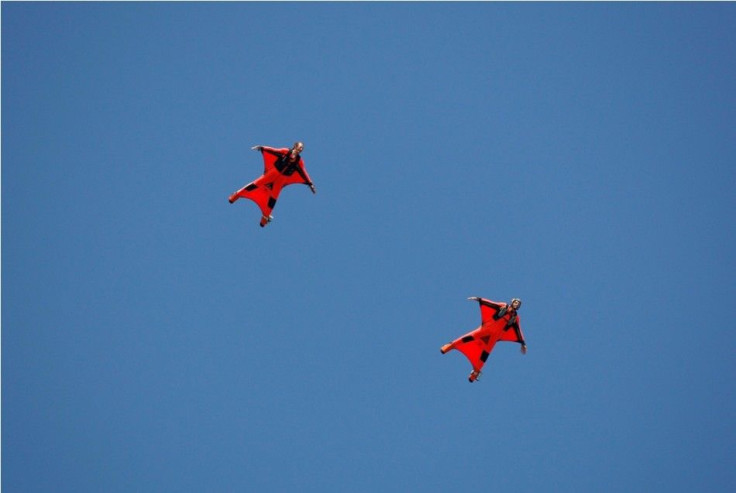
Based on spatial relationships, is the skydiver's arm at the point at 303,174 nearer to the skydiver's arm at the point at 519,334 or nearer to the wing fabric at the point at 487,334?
the wing fabric at the point at 487,334

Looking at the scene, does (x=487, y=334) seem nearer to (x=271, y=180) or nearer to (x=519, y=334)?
(x=519, y=334)

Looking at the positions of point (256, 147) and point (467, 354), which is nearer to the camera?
point (256, 147)

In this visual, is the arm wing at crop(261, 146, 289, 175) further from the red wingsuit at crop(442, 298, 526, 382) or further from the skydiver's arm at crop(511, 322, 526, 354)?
the skydiver's arm at crop(511, 322, 526, 354)

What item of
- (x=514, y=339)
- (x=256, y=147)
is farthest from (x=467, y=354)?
(x=256, y=147)

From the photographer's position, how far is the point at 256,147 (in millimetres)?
53906

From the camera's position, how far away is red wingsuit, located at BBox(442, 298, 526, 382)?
5760cm

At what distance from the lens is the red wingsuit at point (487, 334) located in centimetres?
5760

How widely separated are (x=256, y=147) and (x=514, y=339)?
84.7 feet

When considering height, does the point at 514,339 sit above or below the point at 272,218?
below

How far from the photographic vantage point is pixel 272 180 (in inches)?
2306

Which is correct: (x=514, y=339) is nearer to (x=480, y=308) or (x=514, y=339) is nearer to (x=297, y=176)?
(x=480, y=308)

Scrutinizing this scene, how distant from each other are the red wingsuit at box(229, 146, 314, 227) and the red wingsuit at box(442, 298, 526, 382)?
1737 centimetres

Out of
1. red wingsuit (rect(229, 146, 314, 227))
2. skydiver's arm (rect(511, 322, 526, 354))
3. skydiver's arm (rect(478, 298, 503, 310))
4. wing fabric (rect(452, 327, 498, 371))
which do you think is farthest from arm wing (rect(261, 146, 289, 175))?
skydiver's arm (rect(511, 322, 526, 354))

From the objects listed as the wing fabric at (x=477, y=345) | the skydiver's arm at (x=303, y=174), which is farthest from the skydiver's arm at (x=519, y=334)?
the skydiver's arm at (x=303, y=174)
